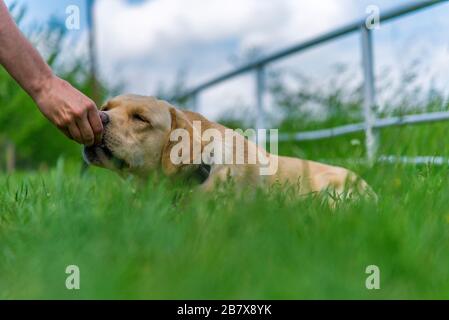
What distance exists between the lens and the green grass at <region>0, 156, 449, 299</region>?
172 centimetres

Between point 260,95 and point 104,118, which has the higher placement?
point 260,95

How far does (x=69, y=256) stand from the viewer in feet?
6.15

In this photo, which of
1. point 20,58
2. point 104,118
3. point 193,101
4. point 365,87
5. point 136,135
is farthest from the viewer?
point 193,101

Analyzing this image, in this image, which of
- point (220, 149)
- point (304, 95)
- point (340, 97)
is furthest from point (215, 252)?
point (304, 95)

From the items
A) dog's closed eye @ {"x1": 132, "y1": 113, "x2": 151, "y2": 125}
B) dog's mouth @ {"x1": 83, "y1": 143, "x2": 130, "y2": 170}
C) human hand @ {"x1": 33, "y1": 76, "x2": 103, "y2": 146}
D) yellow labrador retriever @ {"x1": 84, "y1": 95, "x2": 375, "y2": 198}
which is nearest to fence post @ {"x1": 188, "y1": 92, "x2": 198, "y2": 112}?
yellow labrador retriever @ {"x1": 84, "y1": 95, "x2": 375, "y2": 198}

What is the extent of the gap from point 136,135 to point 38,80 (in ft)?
2.09

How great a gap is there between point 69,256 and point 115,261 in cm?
13

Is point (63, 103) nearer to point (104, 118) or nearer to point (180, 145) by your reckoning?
point (104, 118)

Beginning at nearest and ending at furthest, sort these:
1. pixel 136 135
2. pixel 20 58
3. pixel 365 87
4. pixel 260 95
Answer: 1. pixel 20 58
2. pixel 136 135
3. pixel 365 87
4. pixel 260 95

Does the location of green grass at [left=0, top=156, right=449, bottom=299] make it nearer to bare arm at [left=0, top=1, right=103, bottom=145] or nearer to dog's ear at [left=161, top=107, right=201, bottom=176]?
bare arm at [left=0, top=1, right=103, bottom=145]

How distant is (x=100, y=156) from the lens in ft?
10.6

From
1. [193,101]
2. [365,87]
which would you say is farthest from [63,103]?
[193,101]

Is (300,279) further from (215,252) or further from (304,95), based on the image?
(304,95)

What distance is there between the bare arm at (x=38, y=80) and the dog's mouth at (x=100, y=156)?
396 millimetres
